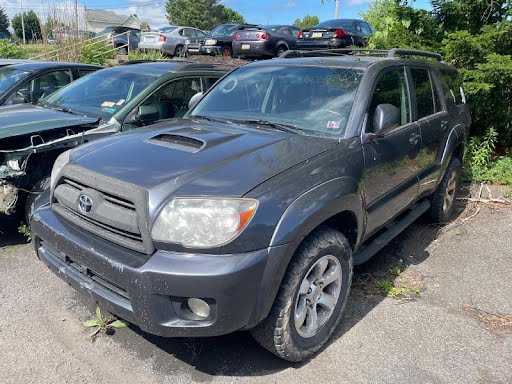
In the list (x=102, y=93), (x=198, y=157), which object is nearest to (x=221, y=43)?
(x=102, y=93)

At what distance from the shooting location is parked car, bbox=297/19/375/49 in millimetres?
16016

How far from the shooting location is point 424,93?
4.40 m

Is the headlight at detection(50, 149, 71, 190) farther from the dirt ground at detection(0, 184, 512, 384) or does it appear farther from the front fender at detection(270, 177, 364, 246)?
the front fender at detection(270, 177, 364, 246)

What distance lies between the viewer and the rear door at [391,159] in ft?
11.0

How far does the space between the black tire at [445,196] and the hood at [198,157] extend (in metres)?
2.32

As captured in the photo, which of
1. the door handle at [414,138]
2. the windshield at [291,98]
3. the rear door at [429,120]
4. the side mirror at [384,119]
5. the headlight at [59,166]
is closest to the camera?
the headlight at [59,166]

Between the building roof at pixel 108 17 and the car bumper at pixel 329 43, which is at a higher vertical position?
the building roof at pixel 108 17

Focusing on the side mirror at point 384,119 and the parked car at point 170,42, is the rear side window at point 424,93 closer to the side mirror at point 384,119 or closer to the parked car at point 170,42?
the side mirror at point 384,119

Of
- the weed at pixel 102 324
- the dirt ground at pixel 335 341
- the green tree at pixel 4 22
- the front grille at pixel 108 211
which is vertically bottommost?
the dirt ground at pixel 335 341

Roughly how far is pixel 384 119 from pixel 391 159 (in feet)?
1.39

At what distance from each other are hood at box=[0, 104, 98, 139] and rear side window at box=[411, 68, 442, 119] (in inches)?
125

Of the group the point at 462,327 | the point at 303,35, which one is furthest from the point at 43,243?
the point at 303,35

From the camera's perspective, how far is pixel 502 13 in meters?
7.04

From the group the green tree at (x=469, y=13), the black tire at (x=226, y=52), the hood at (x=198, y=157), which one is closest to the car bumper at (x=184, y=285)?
the hood at (x=198, y=157)
